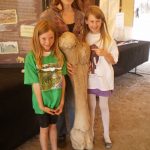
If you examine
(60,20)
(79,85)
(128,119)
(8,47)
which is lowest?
(128,119)

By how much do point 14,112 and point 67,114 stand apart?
0.37 meters

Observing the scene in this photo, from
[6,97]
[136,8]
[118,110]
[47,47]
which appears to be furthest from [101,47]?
[136,8]

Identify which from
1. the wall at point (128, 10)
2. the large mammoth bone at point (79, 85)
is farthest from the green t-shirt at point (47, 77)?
the wall at point (128, 10)

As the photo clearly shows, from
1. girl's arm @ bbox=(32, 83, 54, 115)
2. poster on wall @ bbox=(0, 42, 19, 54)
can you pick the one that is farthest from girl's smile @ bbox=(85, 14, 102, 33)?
poster on wall @ bbox=(0, 42, 19, 54)

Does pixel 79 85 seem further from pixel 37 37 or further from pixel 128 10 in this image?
pixel 128 10

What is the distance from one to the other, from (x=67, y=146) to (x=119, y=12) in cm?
266

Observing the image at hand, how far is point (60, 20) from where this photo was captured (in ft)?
5.64

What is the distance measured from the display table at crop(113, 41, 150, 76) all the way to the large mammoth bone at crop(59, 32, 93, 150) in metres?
1.57

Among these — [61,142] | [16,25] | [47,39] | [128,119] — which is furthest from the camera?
[128,119]

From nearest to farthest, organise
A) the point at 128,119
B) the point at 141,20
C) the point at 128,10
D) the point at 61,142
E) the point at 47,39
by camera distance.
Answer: the point at 47,39 → the point at 61,142 → the point at 128,119 → the point at 128,10 → the point at 141,20

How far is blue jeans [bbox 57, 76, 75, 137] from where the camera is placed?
1.88 metres

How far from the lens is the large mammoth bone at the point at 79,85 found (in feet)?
5.49

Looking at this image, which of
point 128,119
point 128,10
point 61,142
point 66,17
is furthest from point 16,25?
point 128,10

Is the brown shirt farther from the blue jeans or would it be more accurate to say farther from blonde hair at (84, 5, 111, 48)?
the blue jeans
